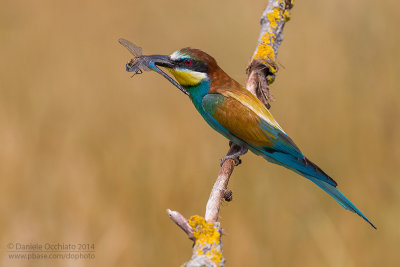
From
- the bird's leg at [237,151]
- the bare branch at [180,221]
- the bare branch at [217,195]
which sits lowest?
the bare branch at [180,221]

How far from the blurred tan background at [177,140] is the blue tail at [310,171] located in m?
0.37

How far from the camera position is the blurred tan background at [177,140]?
118 inches

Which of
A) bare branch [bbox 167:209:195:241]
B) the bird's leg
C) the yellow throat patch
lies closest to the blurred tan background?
the bird's leg

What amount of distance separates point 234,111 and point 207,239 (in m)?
1.24

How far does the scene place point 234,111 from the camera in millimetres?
2877

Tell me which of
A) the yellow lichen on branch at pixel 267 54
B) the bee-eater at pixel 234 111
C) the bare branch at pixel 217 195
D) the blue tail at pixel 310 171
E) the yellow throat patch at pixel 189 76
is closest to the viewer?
the bare branch at pixel 217 195

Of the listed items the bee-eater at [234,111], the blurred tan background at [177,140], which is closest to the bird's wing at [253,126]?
the bee-eater at [234,111]

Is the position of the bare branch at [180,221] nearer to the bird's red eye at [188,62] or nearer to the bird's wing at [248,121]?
the bird's wing at [248,121]

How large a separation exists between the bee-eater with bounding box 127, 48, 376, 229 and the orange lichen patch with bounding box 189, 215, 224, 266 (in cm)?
102

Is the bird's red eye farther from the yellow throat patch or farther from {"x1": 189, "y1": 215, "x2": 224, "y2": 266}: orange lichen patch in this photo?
{"x1": 189, "y1": 215, "x2": 224, "y2": 266}: orange lichen patch

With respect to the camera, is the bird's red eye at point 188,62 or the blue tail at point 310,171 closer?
the blue tail at point 310,171

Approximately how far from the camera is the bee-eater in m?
2.86

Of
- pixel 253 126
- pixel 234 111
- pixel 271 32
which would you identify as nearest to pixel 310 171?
pixel 253 126

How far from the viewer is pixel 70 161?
10.8 feet
